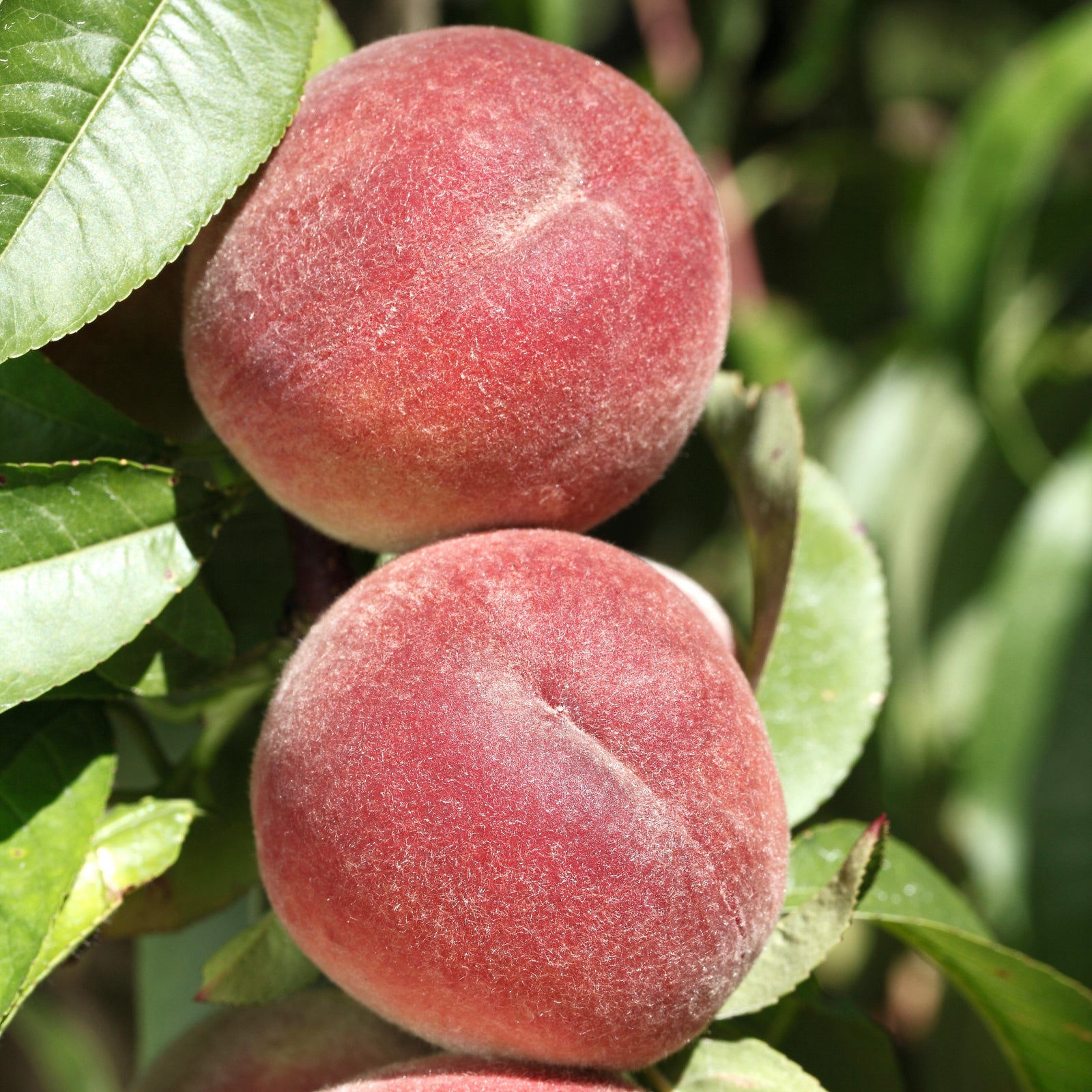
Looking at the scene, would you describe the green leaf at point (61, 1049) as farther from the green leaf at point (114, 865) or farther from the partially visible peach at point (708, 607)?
the partially visible peach at point (708, 607)

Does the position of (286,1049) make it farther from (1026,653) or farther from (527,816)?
(1026,653)

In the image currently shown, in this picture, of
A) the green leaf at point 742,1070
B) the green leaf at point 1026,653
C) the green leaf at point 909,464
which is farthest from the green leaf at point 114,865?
the green leaf at point 909,464

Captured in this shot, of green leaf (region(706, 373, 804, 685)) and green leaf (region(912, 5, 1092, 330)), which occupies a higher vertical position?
green leaf (region(706, 373, 804, 685))

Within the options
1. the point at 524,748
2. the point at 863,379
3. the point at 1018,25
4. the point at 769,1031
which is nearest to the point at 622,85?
the point at 524,748

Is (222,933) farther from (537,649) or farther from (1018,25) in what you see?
(1018,25)

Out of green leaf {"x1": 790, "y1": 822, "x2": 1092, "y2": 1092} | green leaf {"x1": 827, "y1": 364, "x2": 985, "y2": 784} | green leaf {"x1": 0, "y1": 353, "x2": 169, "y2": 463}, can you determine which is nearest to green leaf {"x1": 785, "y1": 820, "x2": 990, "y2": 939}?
green leaf {"x1": 790, "y1": 822, "x2": 1092, "y2": 1092}

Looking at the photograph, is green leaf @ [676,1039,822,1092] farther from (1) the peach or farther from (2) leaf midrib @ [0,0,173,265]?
(2) leaf midrib @ [0,0,173,265]
